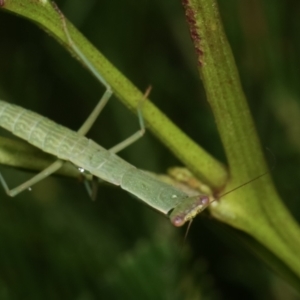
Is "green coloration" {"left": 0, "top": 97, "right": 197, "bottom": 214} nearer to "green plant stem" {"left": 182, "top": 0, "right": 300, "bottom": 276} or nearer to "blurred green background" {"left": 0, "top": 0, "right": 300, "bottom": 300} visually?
"blurred green background" {"left": 0, "top": 0, "right": 300, "bottom": 300}

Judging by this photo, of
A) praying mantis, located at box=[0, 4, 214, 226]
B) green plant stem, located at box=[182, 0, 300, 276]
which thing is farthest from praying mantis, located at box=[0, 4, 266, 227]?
green plant stem, located at box=[182, 0, 300, 276]

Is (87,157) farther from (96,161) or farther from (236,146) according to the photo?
(236,146)

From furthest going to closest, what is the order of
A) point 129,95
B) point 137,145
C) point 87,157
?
point 137,145, point 87,157, point 129,95

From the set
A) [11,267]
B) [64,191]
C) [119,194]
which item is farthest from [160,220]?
[11,267]

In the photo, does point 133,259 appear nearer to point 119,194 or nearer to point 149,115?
point 149,115

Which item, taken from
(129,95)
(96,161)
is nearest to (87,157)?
(96,161)
